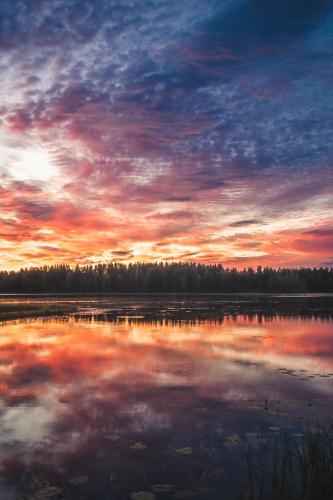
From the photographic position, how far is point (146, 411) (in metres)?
13.7

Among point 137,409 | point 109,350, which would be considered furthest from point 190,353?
point 137,409

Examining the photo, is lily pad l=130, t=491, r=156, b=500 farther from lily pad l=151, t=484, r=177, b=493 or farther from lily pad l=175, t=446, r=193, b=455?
lily pad l=175, t=446, r=193, b=455

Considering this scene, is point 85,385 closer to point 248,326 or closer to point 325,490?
point 325,490

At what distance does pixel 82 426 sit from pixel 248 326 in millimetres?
31476

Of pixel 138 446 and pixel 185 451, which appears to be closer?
pixel 185 451

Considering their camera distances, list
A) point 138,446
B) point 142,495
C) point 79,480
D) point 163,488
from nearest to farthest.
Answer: point 142,495
point 163,488
point 79,480
point 138,446

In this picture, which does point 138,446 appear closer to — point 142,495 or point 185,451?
point 185,451

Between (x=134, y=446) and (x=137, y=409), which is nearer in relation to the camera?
(x=134, y=446)


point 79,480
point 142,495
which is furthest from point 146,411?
point 142,495

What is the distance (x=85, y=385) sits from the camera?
17359mm

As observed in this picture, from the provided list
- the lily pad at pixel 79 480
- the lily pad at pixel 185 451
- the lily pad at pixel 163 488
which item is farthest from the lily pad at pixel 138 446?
the lily pad at pixel 163 488

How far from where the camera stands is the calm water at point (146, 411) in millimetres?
8898

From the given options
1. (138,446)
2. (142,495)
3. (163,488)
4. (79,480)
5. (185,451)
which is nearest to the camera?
(142,495)

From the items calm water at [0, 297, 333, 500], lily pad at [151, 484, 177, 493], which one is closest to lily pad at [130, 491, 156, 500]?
calm water at [0, 297, 333, 500]
